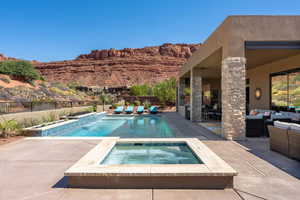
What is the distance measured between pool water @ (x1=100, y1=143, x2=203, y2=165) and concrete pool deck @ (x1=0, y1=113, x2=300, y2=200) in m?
0.79

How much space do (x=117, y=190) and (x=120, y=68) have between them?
54.4m

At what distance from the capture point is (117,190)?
8.46ft

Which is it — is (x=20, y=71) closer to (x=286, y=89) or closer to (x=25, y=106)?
(x=25, y=106)

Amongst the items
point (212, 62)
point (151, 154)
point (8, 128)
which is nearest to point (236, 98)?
point (151, 154)

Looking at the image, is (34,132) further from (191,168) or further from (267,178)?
(267,178)

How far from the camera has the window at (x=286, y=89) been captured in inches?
316

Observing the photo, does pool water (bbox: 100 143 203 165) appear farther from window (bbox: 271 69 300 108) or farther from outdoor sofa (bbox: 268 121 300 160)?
window (bbox: 271 69 300 108)

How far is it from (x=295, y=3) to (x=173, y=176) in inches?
375

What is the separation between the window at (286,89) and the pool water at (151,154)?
7.21 m

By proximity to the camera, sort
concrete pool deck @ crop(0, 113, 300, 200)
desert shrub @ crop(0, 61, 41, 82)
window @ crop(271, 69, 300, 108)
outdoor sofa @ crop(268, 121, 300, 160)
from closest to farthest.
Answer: concrete pool deck @ crop(0, 113, 300, 200)
outdoor sofa @ crop(268, 121, 300, 160)
window @ crop(271, 69, 300, 108)
desert shrub @ crop(0, 61, 41, 82)

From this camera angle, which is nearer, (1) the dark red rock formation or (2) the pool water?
(2) the pool water

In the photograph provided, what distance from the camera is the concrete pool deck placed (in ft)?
8.02

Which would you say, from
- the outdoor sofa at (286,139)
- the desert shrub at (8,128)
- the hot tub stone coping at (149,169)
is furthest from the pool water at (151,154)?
the desert shrub at (8,128)

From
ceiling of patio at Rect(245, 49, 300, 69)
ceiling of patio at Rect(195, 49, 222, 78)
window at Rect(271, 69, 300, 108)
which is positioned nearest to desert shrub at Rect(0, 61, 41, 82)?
ceiling of patio at Rect(195, 49, 222, 78)
